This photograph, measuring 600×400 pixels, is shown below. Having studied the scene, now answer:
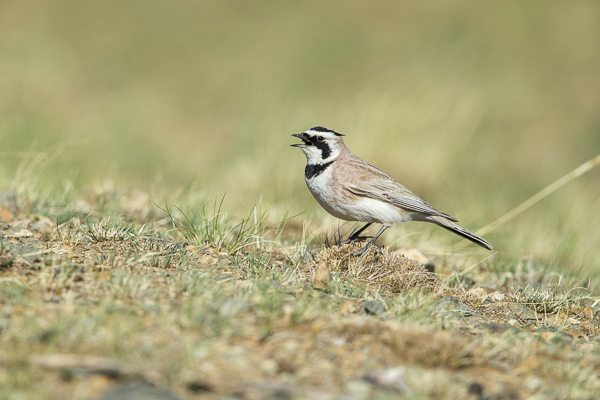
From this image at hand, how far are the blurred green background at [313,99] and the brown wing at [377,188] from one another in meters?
0.95

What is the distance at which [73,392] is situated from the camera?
8.60 feet

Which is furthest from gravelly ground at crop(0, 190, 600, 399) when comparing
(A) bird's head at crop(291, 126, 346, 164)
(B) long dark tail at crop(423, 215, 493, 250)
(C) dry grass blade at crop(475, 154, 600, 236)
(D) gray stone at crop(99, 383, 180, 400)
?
(C) dry grass blade at crop(475, 154, 600, 236)

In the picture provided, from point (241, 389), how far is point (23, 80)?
12848 millimetres

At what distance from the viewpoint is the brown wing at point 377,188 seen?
552cm

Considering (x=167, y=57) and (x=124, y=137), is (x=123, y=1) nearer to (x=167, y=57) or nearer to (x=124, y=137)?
(x=167, y=57)

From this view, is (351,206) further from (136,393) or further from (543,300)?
(136,393)

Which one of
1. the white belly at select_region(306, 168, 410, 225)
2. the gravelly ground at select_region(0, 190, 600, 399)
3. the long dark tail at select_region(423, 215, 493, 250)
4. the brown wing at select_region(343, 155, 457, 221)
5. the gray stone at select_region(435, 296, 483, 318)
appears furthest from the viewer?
the long dark tail at select_region(423, 215, 493, 250)

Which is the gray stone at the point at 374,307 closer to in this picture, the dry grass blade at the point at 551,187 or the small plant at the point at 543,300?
the small plant at the point at 543,300

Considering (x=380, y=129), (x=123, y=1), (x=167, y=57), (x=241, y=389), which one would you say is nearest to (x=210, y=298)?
(x=241, y=389)

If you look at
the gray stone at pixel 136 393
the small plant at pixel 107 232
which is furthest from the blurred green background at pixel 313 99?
the gray stone at pixel 136 393

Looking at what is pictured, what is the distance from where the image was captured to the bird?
17.7 feet

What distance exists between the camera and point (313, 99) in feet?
40.6

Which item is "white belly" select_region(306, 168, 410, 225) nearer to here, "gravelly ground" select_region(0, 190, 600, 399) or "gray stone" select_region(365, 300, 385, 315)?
"gravelly ground" select_region(0, 190, 600, 399)

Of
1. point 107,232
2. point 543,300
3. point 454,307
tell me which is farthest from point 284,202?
point 454,307
